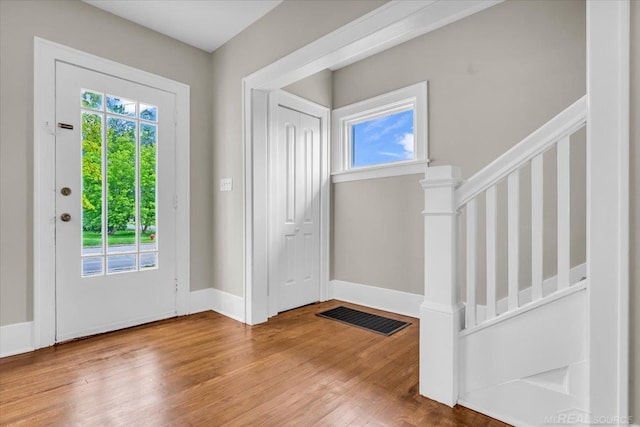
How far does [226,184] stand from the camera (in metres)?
3.06

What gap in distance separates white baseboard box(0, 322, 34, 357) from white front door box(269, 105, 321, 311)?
171 cm

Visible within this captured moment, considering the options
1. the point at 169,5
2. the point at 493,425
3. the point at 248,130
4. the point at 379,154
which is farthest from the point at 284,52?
the point at 493,425

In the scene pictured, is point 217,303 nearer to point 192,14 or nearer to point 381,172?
point 381,172

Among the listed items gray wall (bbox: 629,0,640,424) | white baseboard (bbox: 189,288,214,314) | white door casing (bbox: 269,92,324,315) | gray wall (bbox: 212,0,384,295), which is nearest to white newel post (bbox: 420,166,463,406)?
gray wall (bbox: 629,0,640,424)

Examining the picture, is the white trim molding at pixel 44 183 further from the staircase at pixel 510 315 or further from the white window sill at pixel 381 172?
the staircase at pixel 510 315

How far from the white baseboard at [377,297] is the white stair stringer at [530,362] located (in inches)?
52.7

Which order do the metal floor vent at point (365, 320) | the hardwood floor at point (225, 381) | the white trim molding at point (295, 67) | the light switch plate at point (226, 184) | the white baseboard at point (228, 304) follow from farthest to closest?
the light switch plate at point (226, 184) → the white baseboard at point (228, 304) → the metal floor vent at point (365, 320) → the white trim molding at point (295, 67) → the hardwood floor at point (225, 381)

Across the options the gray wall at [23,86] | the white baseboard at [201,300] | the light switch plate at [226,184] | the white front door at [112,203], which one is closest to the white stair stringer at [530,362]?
the light switch plate at [226,184]

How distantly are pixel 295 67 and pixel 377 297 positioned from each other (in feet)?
7.14

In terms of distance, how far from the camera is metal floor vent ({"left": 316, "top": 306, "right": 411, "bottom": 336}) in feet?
8.66

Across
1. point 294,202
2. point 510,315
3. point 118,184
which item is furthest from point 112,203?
point 510,315

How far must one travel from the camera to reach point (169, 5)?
2.50 m

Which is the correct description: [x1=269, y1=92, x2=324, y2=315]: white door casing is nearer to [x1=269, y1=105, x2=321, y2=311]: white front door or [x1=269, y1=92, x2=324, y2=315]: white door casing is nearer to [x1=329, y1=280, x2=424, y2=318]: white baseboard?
[x1=269, y1=105, x2=321, y2=311]: white front door

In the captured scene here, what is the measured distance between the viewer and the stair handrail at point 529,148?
4.33ft
